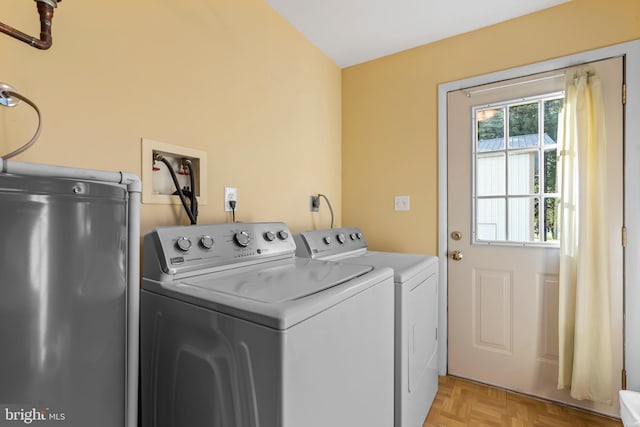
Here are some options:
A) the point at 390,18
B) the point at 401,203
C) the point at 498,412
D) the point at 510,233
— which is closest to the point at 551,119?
the point at 510,233

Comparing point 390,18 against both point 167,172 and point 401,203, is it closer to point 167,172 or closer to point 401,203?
point 401,203

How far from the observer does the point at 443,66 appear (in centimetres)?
221

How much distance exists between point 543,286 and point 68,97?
2.58 m

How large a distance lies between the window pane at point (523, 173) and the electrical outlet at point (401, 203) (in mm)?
687

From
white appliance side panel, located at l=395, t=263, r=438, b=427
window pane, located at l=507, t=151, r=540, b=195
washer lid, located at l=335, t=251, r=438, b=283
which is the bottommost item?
white appliance side panel, located at l=395, t=263, r=438, b=427

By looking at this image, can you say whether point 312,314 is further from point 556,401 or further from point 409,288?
point 556,401

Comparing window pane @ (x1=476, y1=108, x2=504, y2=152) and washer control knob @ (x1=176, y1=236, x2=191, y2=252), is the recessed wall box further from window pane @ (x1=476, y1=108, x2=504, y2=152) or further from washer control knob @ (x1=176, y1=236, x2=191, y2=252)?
window pane @ (x1=476, y1=108, x2=504, y2=152)

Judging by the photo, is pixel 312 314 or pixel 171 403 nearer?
pixel 312 314

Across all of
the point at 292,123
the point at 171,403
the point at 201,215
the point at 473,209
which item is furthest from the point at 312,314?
the point at 473,209

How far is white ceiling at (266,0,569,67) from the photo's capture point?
1.84 meters

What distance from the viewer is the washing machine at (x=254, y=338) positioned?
0.72 meters

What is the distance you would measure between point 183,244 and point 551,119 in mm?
2240

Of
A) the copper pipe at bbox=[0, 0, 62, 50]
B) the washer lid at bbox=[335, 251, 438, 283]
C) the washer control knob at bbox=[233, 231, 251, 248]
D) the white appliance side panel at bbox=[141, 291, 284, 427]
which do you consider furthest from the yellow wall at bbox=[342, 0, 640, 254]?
the copper pipe at bbox=[0, 0, 62, 50]

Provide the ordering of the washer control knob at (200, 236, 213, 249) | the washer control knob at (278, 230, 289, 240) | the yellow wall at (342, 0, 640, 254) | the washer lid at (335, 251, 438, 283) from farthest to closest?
the yellow wall at (342, 0, 640, 254), the washer control knob at (278, 230, 289, 240), the washer lid at (335, 251, 438, 283), the washer control knob at (200, 236, 213, 249)
